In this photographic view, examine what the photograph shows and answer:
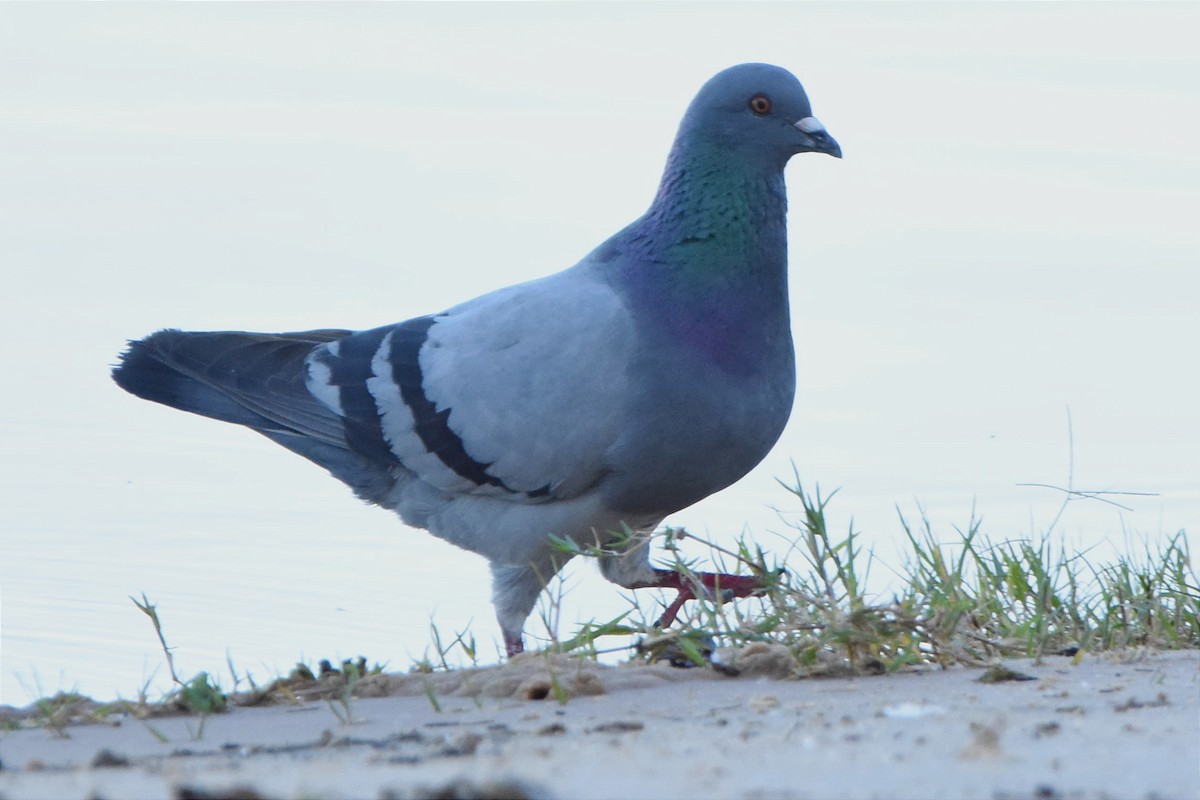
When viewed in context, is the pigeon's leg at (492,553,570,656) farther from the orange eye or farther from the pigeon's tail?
the orange eye

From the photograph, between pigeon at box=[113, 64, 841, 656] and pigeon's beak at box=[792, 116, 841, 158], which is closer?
pigeon at box=[113, 64, 841, 656]

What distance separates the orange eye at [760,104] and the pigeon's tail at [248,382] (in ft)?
5.20

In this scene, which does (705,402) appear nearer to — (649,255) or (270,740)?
(649,255)

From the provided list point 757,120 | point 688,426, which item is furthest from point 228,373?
point 757,120

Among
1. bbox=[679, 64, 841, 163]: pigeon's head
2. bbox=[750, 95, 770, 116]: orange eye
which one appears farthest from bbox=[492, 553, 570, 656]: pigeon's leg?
bbox=[750, 95, 770, 116]: orange eye

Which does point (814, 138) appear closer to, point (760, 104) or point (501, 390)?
point (760, 104)

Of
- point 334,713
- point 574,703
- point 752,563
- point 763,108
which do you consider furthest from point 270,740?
point 763,108

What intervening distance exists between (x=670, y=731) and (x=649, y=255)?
2.45m

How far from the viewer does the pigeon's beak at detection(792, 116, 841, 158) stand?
5.29 meters

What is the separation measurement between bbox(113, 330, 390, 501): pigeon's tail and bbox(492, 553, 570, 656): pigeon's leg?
2.03 feet

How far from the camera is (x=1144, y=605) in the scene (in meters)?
4.24

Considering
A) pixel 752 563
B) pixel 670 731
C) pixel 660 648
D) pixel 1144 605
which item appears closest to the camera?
pixel 670 731

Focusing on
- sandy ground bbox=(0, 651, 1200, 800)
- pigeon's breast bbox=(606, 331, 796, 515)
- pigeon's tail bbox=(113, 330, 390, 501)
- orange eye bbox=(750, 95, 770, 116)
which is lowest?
sandy ground bbox=(0, 651, 1200, 800)

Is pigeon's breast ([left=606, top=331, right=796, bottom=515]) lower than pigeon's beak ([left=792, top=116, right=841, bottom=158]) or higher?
lower
